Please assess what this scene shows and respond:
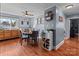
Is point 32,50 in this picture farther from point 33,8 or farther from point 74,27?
point 74,27

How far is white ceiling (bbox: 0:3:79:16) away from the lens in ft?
6.85

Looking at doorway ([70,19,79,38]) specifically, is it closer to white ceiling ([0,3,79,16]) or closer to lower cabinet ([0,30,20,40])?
white ceiling ([0,3,79,16])

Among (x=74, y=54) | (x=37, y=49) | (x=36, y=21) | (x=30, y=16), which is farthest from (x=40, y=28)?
(x=74, y=54)

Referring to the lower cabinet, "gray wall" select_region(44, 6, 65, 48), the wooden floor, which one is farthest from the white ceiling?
the wooden floor

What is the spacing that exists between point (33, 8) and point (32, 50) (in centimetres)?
101

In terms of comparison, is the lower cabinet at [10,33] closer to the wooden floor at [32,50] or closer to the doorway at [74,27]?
the wooden floor at [32,50]

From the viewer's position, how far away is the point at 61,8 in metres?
2.19

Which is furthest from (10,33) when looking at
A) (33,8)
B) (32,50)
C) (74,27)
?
(74,27)

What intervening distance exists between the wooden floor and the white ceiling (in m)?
0.70

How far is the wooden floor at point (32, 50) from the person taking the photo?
221 centimetres

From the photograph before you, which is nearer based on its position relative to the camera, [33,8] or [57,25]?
[33,8]

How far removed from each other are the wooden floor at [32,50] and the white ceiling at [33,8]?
0.70 m

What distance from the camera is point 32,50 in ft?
7.50

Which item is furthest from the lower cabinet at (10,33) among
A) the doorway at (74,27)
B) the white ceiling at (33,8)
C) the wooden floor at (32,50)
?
the doorway at (74,27)
